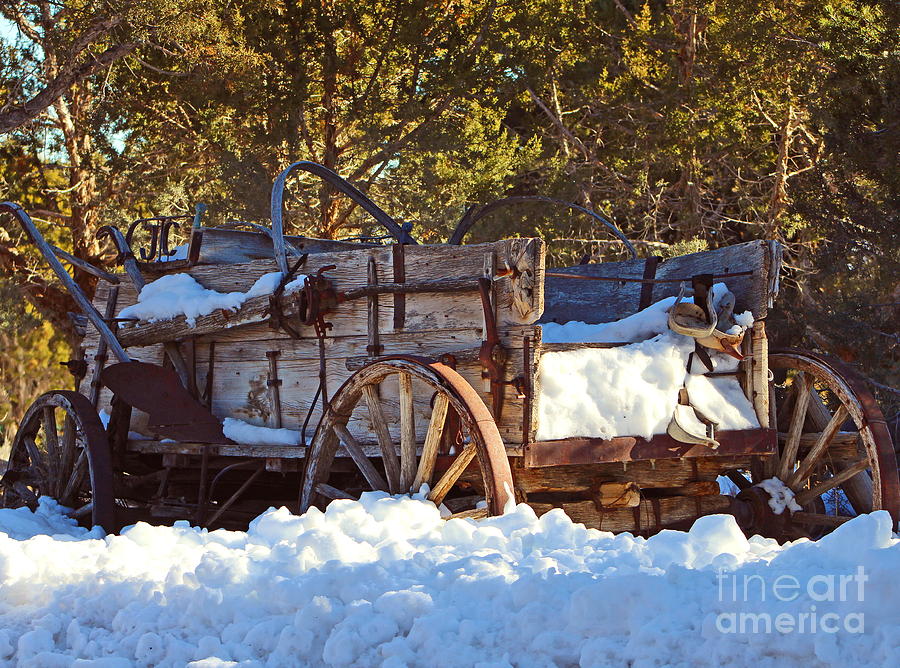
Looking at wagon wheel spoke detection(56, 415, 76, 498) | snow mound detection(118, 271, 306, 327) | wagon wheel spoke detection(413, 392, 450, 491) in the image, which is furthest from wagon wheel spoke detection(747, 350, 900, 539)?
wagon wheel spoke detection(56, 415, 76, 498)

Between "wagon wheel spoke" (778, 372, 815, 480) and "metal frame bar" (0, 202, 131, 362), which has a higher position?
"metal frame bar" (0, 202, 131, 362)

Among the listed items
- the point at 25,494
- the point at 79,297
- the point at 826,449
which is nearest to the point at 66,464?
the point at 25,494

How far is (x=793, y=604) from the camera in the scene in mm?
2594

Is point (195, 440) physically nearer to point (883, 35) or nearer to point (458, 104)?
point (883, 35)

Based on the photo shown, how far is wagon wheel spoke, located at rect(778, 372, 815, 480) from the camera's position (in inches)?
218

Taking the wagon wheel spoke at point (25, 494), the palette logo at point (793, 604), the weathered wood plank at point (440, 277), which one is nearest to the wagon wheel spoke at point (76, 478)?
the wagon wheel spoke at point (25, 494)

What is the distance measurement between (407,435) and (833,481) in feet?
7.66

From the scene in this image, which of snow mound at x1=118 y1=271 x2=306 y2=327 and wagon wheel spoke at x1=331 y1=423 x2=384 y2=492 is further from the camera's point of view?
snow mound at x1=118 y1=271 x2=306 y2=327

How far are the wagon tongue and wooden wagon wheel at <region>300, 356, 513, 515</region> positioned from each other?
898 millimetres

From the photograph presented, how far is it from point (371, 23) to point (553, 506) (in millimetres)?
10053

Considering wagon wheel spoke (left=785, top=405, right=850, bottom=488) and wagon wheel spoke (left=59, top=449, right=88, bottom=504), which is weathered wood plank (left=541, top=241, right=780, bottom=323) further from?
wagon wheel spoke (left=59, top=449, right=88, bottom=504)

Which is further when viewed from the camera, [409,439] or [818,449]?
[818,449]

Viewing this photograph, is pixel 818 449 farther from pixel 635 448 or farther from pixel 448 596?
pixel 448 596

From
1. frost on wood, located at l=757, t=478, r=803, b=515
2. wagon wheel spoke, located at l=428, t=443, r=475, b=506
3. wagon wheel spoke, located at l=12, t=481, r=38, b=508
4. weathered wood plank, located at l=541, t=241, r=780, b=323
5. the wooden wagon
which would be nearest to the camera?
wagon wheel spoke, located at l=428, t=443, r=475, b=506
